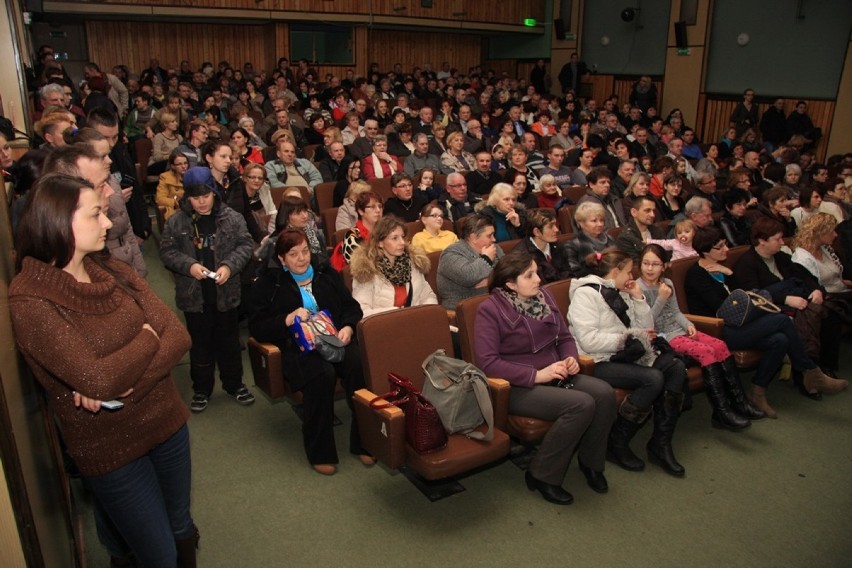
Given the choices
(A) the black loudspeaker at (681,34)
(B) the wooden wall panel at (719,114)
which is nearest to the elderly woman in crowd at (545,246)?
(B) the wooden wall panel at (719,114)

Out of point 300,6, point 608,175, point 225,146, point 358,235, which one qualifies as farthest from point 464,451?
point 300,6

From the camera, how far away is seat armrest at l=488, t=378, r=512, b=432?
302cm

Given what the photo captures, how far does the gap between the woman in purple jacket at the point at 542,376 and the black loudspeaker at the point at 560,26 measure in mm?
13983

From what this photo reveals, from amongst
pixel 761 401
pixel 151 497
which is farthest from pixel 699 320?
pixel 151 497

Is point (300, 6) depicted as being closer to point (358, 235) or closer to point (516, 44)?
point (516, 44)

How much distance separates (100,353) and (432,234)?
2.96 m

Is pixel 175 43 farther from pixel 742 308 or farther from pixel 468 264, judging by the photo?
pixel 742 308

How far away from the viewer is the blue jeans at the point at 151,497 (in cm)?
188

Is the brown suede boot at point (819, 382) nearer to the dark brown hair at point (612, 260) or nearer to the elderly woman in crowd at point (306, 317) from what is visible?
the dark brown hair at point (612, 260)

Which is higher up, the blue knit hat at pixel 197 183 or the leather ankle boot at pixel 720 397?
the blue knit hat at pixel 197 183

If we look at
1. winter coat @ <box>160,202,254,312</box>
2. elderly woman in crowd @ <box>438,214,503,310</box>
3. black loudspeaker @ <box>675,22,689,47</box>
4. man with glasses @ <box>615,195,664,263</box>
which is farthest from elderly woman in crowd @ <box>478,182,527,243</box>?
black loudspeaker @ <box>675,22,689,47</box>

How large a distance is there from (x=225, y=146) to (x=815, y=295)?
13.5 ft

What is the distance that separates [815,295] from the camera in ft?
14.5

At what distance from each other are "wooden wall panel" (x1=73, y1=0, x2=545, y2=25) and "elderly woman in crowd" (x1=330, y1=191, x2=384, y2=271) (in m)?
9.41
